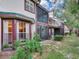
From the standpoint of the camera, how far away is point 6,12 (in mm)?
17500

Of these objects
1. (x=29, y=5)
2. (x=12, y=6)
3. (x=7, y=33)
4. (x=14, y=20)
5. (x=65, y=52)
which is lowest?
(x=65, y=52)

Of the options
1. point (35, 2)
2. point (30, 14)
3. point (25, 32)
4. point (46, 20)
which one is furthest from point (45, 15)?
point (25, 32)

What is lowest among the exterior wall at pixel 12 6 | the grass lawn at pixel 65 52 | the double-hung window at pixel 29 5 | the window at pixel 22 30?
the grass lawn at pixel 65 52

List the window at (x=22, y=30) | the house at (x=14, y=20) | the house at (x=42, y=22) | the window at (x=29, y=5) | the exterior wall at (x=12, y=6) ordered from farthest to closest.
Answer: the house at (x=42, y=22)
the window at (x=29, y=5)
the window at (x=22, y=30)
the exterior wall at (x=12, y=6)
the house at (x=14, y=20)

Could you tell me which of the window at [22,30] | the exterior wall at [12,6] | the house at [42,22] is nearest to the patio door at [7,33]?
the exterior wall at [12,6]

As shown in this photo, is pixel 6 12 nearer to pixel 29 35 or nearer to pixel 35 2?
pixel 29 35

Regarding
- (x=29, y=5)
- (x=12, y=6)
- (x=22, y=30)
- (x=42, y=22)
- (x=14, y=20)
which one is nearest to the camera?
(x=14, y=20)

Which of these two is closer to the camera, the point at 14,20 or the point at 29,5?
the point at 14,20

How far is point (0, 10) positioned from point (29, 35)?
20.9 feet

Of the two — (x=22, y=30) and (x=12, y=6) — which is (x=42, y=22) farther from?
(x=12, y=6)

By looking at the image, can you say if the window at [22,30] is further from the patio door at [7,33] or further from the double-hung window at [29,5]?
the double-hung window at [29,5]

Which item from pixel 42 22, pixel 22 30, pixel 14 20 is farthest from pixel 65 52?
pixel 42 22

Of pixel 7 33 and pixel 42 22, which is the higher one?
pixel 42 22

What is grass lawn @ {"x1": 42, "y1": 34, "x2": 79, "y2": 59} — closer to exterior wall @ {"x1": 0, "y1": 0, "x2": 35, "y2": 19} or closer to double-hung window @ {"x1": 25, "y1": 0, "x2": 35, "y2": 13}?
exterior wall @ {"x1": 0, "y1": 0, "x2": 35, "y2": 19}
